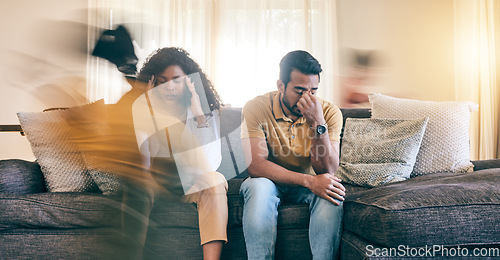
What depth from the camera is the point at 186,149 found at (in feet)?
4.62

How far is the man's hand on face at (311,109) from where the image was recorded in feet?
5.13

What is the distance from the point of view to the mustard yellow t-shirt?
160cm

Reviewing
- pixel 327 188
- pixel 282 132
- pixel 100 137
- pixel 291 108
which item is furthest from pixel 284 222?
pixel 100 137

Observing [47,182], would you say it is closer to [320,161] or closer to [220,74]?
[320,161]

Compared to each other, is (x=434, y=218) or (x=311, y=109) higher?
(x=311, y=109)

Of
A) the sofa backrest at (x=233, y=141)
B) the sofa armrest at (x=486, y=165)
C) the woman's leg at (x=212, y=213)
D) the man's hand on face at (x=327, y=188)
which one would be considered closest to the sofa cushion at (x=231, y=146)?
the sofa backrest at (x=233, y=141)

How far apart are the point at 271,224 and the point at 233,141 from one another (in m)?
0.77

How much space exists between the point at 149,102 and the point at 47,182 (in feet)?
3.61

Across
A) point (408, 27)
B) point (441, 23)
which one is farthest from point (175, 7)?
point (441, 23)

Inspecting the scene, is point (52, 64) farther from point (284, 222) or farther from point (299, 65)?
point (299, 65)

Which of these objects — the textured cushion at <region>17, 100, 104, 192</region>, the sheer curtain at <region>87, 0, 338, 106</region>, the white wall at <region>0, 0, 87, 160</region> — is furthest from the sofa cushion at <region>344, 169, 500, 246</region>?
the sheer curtain at <region>87, 0, 338, 106</region>

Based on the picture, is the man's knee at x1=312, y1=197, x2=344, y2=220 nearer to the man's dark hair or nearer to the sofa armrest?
the man's dark hair

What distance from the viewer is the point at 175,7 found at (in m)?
3.61

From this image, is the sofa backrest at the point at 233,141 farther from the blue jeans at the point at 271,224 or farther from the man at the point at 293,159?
the blue jeans at the point at 271,224
